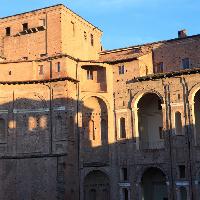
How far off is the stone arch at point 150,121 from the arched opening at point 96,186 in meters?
4.27

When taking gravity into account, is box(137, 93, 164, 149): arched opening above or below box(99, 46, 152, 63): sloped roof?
below

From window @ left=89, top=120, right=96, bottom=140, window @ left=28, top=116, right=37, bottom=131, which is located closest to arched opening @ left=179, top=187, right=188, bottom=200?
window @ left=89, top=120, right=96, bottom=140

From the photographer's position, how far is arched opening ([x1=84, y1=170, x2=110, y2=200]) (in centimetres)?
3572

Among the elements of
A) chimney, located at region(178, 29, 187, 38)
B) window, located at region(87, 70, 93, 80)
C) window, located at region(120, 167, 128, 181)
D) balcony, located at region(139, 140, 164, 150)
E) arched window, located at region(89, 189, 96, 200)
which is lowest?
arched window, located at region(89, 189, 96, 200)

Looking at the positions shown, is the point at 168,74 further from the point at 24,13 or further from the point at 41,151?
the point at 24,13

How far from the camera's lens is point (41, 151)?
34.5m

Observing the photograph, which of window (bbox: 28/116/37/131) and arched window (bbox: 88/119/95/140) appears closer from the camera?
window (bbox: 28/116/37/131)

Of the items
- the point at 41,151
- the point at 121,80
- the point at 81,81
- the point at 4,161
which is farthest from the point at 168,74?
the point at 4,161

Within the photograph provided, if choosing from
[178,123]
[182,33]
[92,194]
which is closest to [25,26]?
[182,33]

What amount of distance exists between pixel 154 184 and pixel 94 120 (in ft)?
24.3

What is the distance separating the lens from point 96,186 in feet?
119

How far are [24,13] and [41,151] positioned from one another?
534 inches

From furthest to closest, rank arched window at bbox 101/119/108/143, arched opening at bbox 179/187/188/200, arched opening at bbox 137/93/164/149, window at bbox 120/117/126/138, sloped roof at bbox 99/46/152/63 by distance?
1. sloped roof at bbox 99/46/152/63
2. arched opening at bbox 137/93/164/149
3. arched window at bbox 101/119/108/143
4. window at bbox 120/117/126/138
5. arched opening at bbox 179/187/188/200

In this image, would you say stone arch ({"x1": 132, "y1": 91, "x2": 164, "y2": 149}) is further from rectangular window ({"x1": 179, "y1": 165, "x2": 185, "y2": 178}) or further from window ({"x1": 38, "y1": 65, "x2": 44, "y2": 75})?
window ({"x1": 38, "y1": 65, "x2": 44, "y2": 75})
